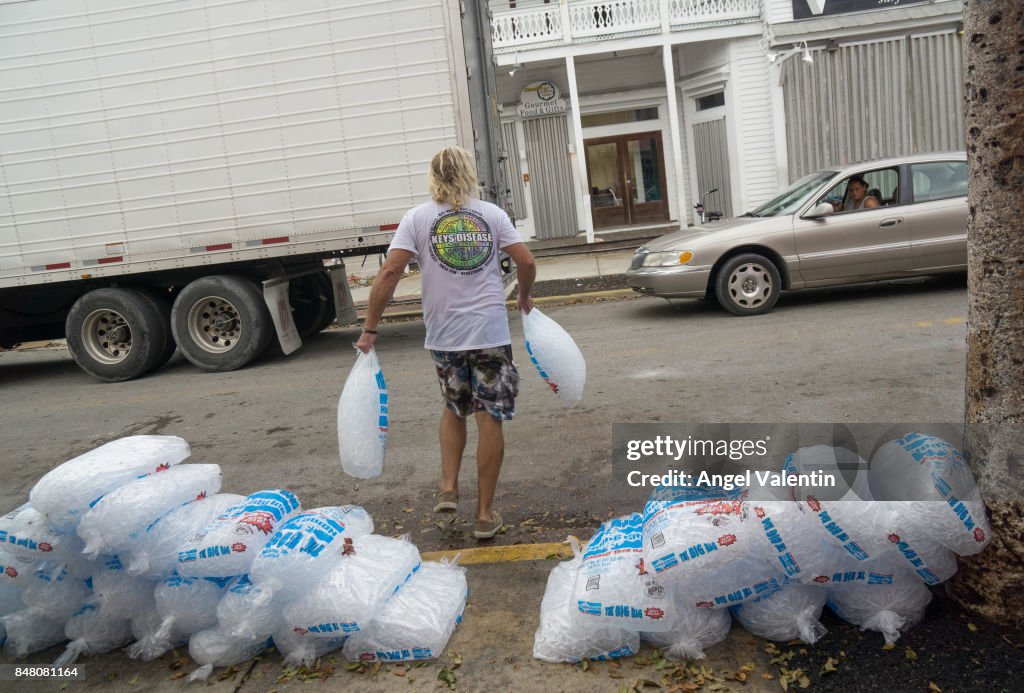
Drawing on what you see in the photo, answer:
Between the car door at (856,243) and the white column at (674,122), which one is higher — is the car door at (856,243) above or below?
below

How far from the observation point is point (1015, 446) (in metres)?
2.69

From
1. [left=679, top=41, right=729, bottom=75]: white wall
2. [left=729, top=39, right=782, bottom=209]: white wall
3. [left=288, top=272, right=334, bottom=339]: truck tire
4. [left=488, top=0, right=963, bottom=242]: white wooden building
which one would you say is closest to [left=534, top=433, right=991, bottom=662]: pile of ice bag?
[left=288, top=272, right=334, bottom=339]: truck tire

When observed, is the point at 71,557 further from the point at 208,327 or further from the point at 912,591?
the point at 208,327

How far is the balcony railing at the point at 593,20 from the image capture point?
16.3 meters

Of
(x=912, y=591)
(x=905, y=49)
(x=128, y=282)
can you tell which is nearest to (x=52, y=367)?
(x=128, y=282)

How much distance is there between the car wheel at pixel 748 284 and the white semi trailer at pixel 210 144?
2.84 meters

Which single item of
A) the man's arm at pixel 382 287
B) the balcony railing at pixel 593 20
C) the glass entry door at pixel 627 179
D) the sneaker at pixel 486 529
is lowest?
the sneaker at pixel 486 529

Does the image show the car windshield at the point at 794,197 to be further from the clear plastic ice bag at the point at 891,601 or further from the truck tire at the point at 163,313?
the truck tire at the point at 163,313

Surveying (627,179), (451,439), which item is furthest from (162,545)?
(627,179)

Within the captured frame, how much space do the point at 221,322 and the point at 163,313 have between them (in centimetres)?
79

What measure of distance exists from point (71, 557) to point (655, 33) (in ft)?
52.0

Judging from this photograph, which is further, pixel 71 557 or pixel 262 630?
pixel 71 557

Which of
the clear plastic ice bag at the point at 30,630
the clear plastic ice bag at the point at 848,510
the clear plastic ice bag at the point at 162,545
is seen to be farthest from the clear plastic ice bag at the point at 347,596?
the clear plastic ice bag at the point at 848,510

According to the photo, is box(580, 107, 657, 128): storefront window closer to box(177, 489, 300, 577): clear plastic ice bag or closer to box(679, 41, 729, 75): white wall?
box(679, 41, 729, 75): white wall
